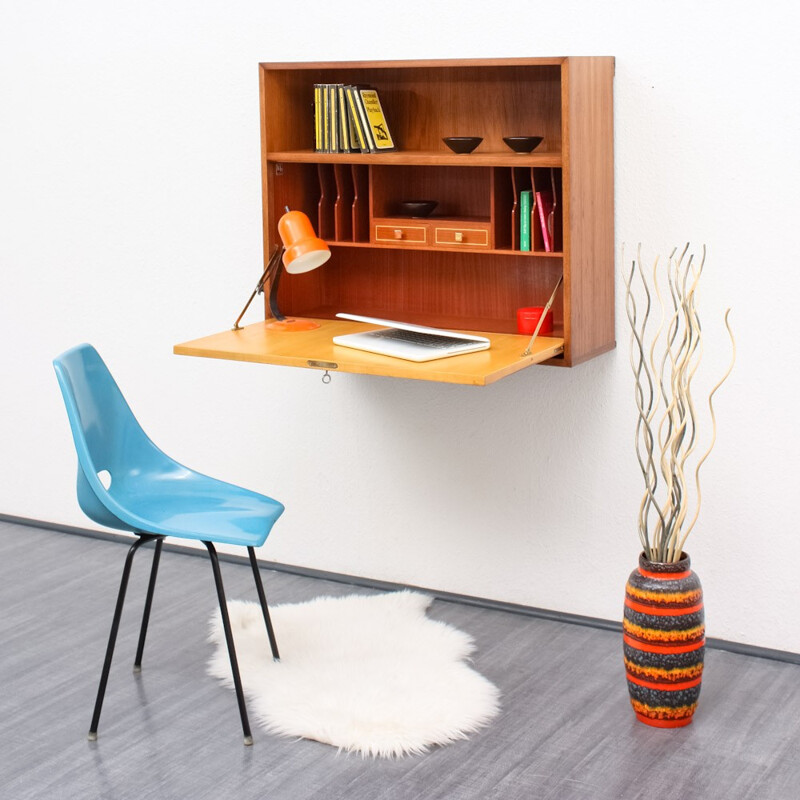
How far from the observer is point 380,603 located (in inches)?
140

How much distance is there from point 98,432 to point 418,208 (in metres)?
1.06

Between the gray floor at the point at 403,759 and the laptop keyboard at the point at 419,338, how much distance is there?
2.77 ft

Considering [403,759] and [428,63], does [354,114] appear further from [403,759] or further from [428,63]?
[403,759]

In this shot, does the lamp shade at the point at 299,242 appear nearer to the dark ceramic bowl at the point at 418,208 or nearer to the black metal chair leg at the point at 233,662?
the dark ceramic bowl at the point at 418,208

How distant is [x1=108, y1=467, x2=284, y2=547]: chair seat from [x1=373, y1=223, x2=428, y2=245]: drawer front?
81cm

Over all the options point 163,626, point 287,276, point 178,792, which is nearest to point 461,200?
Result: point 287,276

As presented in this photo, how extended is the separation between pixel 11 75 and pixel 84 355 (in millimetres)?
1573

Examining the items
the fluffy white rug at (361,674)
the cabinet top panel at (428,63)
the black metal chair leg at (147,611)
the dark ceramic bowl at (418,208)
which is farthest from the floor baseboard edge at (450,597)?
the cabinet top panel at (428,63)

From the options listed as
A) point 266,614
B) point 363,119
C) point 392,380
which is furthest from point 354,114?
point 266,614

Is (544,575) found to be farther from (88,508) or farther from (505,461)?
(88,508)

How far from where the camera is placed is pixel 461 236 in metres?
3.23

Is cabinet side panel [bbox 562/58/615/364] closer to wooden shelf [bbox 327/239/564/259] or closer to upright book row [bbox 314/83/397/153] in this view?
wooden shelf [bbox 327/239/564/259]

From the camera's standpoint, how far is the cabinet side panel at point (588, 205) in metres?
2.93

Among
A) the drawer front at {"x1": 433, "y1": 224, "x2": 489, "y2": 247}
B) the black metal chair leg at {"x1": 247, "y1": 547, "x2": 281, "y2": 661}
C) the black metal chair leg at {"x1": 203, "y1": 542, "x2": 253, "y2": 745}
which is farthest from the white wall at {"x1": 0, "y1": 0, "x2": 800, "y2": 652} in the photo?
the black metal chair leg at {"x1": 203, "y1": 542, "x2": 253, "y2": 745}
